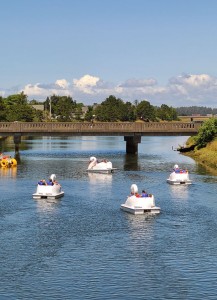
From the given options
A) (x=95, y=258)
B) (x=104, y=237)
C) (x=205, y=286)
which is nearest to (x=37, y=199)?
(x=104, y=237)

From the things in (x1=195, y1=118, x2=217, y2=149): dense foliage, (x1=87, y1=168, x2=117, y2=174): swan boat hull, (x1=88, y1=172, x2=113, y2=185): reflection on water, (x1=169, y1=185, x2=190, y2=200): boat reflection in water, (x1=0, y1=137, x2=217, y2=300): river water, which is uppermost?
(x1=195, y1=118, x2=217, y2=149): dense foliage

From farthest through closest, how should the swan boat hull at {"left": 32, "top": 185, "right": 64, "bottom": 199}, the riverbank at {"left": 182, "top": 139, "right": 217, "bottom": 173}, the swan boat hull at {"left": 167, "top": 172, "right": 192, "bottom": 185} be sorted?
1. the riverbank at {"left": 182, "top": 139, "right": 217, "bottom": 173}
2. the swan boat hull at {"left": 167, "top": 172, "right": 192, "bottom": 185}
3. the swan boat hull at {"left": 32, "top": 185, "right": 64, "bottom": 199}

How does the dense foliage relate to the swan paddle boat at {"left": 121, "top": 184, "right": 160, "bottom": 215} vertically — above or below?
above

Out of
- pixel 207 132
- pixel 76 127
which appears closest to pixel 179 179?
pixel 207 132

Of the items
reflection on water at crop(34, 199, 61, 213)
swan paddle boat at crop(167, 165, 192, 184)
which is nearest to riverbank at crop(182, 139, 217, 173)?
swan paddle boat at crop(167, 165, 192, 184)

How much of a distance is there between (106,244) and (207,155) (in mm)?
83990

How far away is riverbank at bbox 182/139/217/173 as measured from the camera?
4790 inches

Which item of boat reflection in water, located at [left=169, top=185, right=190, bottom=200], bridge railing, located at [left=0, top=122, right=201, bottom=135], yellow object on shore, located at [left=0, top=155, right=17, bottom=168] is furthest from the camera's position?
bridge railing, located at [left=0, top=122, right=201, bottom=135]

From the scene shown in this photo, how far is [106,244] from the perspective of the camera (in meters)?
51.6

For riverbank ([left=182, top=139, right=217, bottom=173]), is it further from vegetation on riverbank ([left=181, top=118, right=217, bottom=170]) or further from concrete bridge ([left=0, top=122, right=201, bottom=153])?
concrete bridge ([left=0, top=122, right=201, bottom=153])

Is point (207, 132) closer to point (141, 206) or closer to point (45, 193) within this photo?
point (45, 193)

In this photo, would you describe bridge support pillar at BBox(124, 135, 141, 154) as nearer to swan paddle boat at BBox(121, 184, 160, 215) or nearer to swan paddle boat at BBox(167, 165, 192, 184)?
swan paddle boat at BBox(167, 165, 192, 184)

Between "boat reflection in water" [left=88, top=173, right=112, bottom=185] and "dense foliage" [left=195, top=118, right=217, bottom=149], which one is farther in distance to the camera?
"dense foliage" [left=195, top=118, right=217, bottom=149]

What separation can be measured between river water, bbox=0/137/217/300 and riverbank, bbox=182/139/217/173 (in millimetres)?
31193
